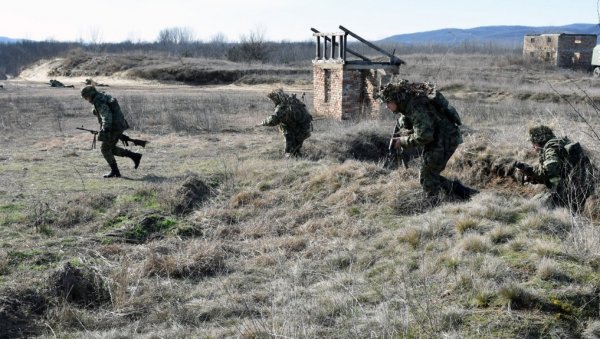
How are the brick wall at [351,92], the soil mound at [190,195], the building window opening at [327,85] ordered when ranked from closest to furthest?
the soil mound at [190,195] → the brick wall at [351,92] → the building window opening at [327,85]

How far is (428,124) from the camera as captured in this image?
6.98 m

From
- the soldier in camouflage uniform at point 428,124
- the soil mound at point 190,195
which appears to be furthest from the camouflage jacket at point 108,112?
the soldier in camouflage uniform at point 428,124

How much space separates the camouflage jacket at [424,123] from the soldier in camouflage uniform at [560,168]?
99cm

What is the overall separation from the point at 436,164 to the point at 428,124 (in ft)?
1.88

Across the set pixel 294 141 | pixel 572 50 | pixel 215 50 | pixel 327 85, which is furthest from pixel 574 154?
pixel 215 50

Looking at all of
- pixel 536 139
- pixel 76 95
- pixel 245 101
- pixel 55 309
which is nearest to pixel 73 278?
pixel 55 309

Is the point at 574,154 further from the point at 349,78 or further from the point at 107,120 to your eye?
the point at 349,78

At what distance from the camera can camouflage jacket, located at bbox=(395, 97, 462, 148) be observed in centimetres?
698

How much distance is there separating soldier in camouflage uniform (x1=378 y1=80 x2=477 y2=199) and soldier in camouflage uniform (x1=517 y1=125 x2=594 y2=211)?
0.99 meters

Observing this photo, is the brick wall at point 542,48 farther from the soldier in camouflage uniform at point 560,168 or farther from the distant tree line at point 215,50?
the soldier in camouflage uniform at point 560,168

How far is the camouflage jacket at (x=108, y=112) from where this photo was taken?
927 centimetres

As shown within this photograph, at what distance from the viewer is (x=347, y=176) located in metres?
8.56

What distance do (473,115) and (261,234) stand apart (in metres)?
11.1

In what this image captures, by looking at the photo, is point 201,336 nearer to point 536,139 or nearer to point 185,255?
point 185,255
